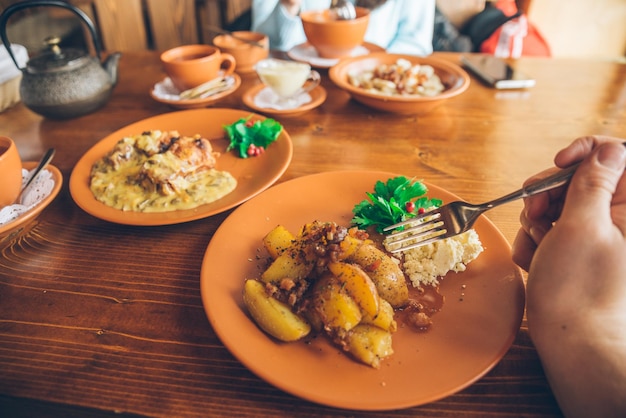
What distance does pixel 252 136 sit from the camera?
1610 mm

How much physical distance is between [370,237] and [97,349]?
0.73 m

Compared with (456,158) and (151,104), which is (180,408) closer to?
(456,158)

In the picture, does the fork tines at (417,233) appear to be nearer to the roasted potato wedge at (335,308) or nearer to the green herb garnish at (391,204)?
the green herb garnish at (391,204)

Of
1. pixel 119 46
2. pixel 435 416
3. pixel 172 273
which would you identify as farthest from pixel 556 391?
pixel 119 46

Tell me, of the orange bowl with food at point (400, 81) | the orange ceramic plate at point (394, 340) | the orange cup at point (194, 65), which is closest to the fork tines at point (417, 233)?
the orange ceramic plate at point (394, 340)

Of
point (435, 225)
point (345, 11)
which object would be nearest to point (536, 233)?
point (435, 225)

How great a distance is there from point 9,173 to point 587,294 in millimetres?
1513

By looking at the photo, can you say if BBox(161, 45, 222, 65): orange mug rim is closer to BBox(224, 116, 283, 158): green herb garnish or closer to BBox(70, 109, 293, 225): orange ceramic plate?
BBox(70, 109, 293, 225): orange ceramic plate

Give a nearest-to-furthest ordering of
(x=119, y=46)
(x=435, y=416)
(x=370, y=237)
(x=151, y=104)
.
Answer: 1. (x=435, y=416)
2. (x=370, y=237)
3. (x=151, y=104)
4. (x=119, y=46)

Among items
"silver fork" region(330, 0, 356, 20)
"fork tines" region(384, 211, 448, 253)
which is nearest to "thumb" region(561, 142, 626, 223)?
"fork tines" region(384, 211, 448, 253)

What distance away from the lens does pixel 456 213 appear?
1.03 meters

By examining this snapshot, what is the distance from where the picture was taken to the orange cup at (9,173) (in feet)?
3.84

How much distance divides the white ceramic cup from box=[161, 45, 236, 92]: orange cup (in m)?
0.24

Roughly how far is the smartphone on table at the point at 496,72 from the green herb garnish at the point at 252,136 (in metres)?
1.24
